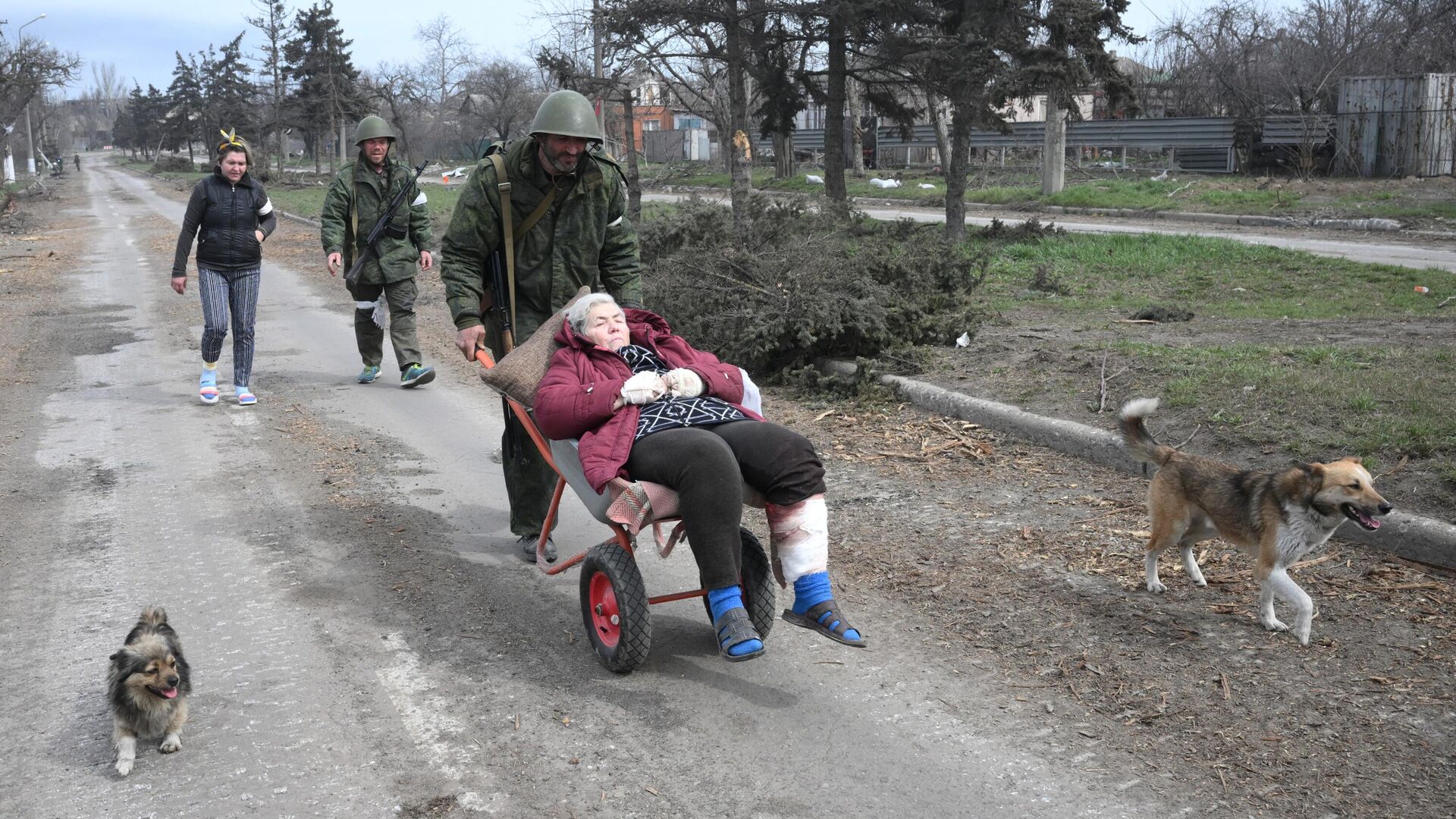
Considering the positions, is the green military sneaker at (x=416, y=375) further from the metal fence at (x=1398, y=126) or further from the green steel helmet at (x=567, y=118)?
the metal fence at (x=1398, y=126)

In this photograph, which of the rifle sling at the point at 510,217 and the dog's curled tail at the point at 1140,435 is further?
the rifle sling at the point at 510,217

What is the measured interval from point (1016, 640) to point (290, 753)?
2662mm

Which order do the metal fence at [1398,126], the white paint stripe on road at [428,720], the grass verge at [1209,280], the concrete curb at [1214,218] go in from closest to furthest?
the white paint stripe on road at [428,720]
the grass verge at [1209,280]
the concrete curb at [1214,218]
the metal fence at [1398,126]

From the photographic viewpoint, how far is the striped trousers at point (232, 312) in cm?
918

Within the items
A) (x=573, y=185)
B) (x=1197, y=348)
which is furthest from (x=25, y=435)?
(x=1197, y=348)

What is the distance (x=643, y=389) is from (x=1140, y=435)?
2.23m

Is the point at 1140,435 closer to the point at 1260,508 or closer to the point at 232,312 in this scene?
the point at 1260,508

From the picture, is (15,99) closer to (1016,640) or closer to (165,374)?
(165,374)

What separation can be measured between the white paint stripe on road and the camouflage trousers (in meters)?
5.61

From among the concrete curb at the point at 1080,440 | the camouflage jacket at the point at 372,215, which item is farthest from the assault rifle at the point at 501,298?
the camouflage jacket at the point at 372,215

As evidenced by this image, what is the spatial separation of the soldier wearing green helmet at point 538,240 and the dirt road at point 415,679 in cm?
100

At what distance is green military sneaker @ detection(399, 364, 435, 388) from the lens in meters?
9.78

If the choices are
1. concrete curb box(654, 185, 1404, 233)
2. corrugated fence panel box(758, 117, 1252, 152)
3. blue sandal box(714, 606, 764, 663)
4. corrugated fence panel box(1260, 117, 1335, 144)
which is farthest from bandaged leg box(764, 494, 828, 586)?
corrugated fence panel box(1260, 117, 1335, 144)

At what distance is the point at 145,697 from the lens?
3.68 m
